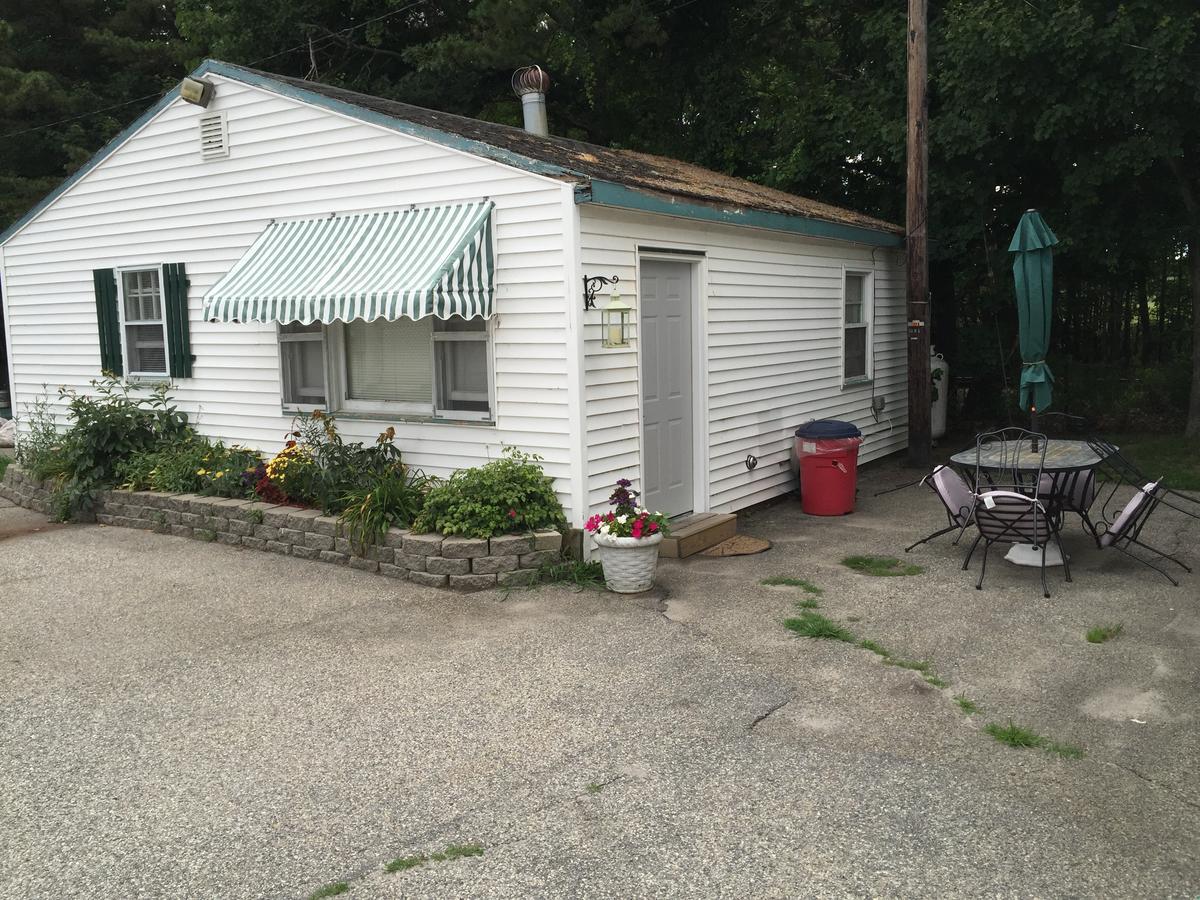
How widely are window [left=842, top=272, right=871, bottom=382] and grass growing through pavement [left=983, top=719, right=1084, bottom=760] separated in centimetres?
754

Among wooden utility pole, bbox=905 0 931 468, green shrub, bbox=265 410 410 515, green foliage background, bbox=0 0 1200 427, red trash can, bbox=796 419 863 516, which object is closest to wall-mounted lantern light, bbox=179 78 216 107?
green shrub, bbox=265 410 410 515

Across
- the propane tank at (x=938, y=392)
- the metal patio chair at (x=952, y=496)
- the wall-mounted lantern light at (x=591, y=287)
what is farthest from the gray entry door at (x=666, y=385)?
the propane tank at (x=938, y=392)

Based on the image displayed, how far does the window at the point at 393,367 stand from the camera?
8.24 meters

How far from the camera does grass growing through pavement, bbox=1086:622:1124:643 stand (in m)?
5.91

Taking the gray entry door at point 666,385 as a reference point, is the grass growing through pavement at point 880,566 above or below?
below

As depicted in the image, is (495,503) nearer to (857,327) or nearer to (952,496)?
(952,496)

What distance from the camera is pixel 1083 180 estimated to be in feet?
38.9

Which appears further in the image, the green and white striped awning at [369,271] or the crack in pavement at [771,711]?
the green and white striped awning at [369,271]

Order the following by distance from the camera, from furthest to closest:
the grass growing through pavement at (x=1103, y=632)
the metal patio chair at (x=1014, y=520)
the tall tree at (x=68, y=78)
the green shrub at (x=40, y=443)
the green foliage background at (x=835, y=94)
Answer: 1. the tall tree at (x=68, y=78)
2. the green foliage background at (x=835, y=94)
3. the green shrub at (x=40, y=443)
4. the metal patio chair at (x=1014, y=520)
5. the grass growing through pavement at (x=1103, y=632)

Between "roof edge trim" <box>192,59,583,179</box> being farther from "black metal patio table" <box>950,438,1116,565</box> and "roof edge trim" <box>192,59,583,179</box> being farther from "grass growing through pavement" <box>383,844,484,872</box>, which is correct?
"grass growing through pavement" <box>383,844,484,872</box>

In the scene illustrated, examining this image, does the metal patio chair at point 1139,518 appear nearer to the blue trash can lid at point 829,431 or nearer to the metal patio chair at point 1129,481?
the metal patio chair at point 1129,481

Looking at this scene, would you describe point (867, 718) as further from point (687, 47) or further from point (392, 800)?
point (687, 47)

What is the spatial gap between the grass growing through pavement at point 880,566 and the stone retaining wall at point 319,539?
7.43 ft

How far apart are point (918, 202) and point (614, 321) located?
18.4ft
